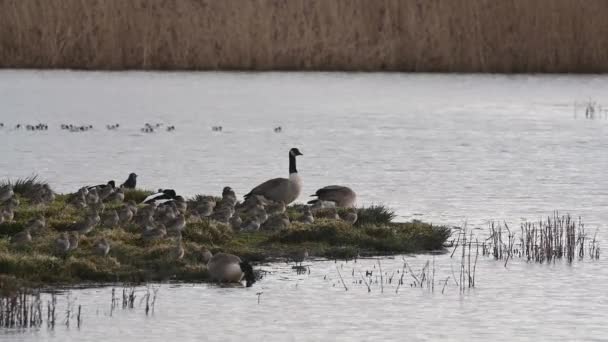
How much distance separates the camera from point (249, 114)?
35.6 m

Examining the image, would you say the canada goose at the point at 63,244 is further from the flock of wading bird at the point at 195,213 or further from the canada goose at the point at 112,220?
the canada goose at the point at 112,220

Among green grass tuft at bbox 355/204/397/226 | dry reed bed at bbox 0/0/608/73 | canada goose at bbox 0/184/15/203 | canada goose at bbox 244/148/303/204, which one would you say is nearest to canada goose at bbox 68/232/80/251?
canada goose at bbox 0/184/15/203

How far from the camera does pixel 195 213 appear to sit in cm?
→ 1538

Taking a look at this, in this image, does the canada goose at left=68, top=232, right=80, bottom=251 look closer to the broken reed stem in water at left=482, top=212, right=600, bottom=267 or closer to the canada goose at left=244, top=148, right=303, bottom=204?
the canada goose at left=244, top=148, right=303, bottom=204

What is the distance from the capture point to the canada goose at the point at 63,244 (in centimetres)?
1297

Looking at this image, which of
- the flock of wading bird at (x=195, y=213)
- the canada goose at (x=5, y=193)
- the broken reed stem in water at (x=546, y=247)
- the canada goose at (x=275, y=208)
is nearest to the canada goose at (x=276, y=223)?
the flock of wading bird at (x=195, y=213)

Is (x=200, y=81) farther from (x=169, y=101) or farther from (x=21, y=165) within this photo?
(x=21, y=165)

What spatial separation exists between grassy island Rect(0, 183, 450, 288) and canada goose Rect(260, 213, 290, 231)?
5 cm

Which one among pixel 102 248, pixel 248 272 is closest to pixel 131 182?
pixel 102 248

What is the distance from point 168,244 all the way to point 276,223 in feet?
5.61

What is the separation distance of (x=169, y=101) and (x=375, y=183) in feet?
57.1

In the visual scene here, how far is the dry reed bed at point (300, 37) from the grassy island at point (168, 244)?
25907 mm

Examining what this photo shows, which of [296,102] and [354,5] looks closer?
[296,102]

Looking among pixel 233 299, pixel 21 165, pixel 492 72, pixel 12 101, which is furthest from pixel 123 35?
pixel 233 299
